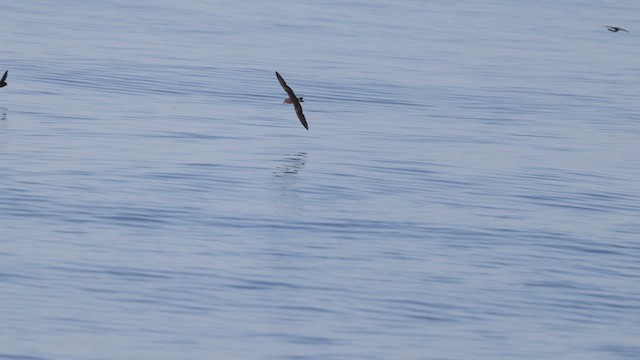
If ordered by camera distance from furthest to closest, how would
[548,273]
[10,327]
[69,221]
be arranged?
[69,221], [548,273], [10,327]

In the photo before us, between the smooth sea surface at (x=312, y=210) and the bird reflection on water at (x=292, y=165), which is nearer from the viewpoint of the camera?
the smooth sea surface at (x=312, y=210)

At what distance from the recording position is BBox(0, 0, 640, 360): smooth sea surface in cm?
1653

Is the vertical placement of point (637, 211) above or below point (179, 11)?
above

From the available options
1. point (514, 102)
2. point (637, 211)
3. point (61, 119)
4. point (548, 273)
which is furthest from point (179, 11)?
point (548, 273)

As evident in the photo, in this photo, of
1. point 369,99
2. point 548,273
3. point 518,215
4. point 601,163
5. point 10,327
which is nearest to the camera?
point 10,327

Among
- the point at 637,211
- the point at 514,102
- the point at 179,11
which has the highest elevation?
the point at 637,211

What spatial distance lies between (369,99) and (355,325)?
22957mm

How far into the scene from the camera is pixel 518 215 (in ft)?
78.9

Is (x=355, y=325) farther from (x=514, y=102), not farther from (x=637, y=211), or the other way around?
(x=514, y=102)

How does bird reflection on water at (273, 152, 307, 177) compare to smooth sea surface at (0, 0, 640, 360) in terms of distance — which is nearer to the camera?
smooth sea surface at (0, 0, 640, 360)

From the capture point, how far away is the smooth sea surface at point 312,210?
16.5 metres

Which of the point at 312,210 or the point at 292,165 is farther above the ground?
the point at 312,210

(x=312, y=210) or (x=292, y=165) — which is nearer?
(x=312, y=210)

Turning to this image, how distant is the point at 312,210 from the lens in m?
23.5
